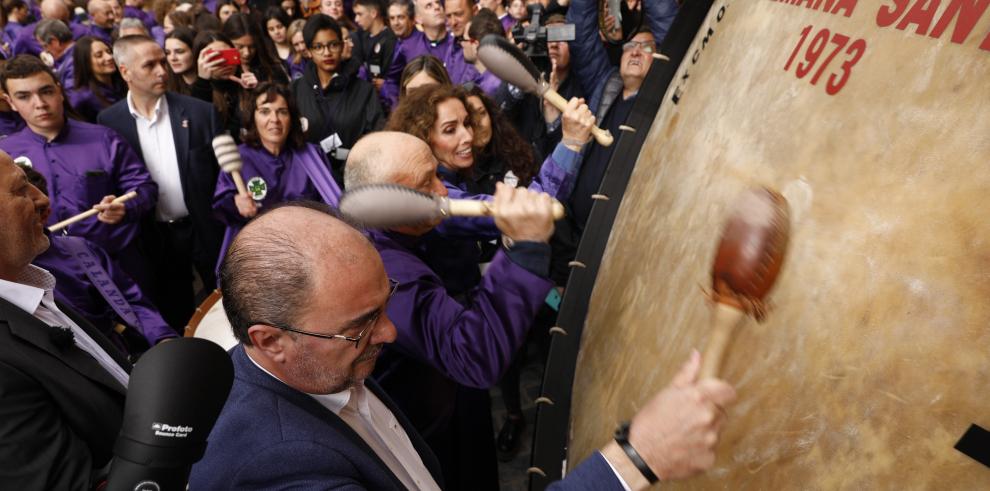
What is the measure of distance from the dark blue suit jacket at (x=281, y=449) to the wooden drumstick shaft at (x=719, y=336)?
23cm

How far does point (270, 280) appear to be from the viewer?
44.6 inches

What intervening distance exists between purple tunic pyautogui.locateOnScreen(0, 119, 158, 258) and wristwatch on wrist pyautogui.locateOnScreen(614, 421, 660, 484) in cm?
319

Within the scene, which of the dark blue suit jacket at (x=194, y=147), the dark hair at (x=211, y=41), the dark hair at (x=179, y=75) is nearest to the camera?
the dark blue suit jacket at (x=194, y=147)

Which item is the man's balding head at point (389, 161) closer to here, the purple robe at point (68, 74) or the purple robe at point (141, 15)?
the purple robe at point (68, 74)

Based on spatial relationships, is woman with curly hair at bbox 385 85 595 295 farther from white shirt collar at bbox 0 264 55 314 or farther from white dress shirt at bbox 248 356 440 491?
white shirt collar at bbox 0 264 55 314

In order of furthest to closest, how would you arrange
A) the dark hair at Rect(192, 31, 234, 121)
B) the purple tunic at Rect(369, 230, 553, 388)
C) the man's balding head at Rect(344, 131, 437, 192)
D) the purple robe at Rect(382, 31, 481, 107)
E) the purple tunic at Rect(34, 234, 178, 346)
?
1. the purple robe at Rect(382, 31, 481, 107)
2. the dark hair at Rect(192, 31, 234, 121)
3. the purple tunic at Rect(34, 234, 178, 346)
4. the man's balding head at Rect(344, 131, 437, 192)
5. the purple tunic at Rect(369, 230, 553, 388)

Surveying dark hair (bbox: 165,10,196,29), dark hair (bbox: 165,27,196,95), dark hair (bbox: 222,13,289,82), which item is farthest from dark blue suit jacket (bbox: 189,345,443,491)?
dark hair (bbox: 165,10,196,29)

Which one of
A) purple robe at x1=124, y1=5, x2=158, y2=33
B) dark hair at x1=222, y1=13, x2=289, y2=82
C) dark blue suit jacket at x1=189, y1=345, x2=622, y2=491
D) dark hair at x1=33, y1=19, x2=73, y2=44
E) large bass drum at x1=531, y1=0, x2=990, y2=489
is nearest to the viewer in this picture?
large bass drum at x1=531, y1=0, x2=990, y2=489

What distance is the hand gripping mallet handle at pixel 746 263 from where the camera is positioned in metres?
0.76

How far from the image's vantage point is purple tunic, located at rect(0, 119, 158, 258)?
10.4ft

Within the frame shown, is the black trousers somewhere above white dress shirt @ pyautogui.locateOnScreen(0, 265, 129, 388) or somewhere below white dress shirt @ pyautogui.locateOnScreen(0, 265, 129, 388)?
below

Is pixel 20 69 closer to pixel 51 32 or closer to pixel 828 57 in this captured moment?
pixel 51 32

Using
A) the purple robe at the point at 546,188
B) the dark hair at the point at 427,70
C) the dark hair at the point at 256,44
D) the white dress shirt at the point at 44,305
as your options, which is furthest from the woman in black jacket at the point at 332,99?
the white dress shirt at the point at 44,305

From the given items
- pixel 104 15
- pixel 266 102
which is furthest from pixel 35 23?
pixel 266 102
